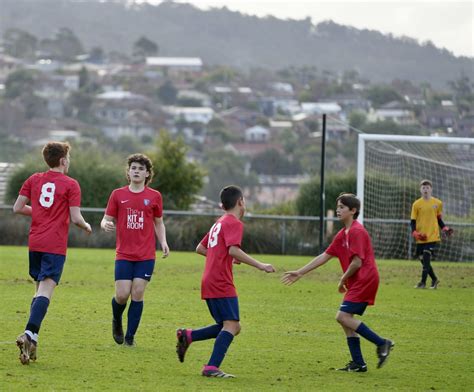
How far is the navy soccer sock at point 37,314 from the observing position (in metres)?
10.5

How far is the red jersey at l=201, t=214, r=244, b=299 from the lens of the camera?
10.2 metres

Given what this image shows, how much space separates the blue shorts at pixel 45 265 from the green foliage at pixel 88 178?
91.4ft

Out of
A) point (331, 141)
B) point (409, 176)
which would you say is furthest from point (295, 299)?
point (331, 141)

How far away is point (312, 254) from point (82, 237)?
23.2 feet

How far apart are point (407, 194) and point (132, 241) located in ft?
74.0

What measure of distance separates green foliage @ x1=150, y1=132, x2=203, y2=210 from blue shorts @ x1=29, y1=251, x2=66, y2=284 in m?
30.1

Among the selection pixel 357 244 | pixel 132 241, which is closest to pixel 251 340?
pixel 132 241

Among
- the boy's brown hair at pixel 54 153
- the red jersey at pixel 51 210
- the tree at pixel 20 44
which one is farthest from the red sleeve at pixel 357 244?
the tree at pixel 20 44

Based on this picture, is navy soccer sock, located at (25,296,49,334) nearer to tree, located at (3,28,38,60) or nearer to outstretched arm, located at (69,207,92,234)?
outstretched arm, located at (69,207,92,234)

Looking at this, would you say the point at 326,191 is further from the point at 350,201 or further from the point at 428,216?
the point at 350,201

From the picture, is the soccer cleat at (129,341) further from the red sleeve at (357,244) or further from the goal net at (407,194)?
the goal net at (407,194)

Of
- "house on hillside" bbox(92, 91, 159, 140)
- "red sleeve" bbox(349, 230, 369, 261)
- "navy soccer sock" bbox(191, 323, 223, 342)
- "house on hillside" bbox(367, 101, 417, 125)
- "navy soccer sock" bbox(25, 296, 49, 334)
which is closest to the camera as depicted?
"navy soccer sock" bbox(191, 323, 223, 342)

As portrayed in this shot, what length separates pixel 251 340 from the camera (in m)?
12.8

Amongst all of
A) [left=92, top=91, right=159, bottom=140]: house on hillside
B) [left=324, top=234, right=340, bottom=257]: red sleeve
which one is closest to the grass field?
[left=324, top=234, right=340, bottom=257]: red sleeve
